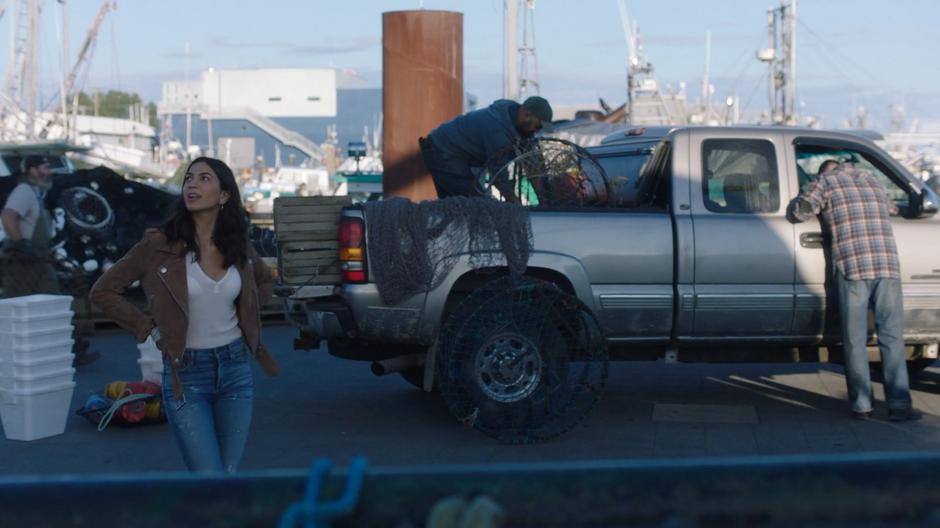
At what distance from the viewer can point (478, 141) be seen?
29.0 feet

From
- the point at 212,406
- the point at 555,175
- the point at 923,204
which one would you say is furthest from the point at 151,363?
the point at 923,204

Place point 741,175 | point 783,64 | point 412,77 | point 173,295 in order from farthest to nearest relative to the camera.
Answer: point 783,64, point 412,77, point 741,175, point 173,295

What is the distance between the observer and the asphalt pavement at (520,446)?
732 centimetres

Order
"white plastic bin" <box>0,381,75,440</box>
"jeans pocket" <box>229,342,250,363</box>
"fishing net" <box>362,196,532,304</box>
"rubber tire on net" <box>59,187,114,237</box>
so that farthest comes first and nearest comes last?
"rubber tire on net" <box>59,187,114,237</box>, "white plastic bin" <box>0,381,75,440</box>, "fishing net" <box>362,196,532,304</box>, "jeans pocket" <box>229,342,250,363</box>

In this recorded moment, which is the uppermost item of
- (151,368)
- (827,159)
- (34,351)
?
(827,159)

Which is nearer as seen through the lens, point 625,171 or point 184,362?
point 184,362

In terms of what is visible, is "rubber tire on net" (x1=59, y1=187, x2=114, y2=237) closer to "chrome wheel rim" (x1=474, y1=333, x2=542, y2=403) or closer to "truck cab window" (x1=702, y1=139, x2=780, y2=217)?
"chrome wheel rim" (x1=474, y1=333, x2=542, y2=403)

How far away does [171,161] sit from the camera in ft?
227

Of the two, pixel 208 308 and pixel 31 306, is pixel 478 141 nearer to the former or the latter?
pixel 31 306

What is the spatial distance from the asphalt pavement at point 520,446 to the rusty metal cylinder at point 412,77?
266 cm

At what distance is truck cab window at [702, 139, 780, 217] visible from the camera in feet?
26.6

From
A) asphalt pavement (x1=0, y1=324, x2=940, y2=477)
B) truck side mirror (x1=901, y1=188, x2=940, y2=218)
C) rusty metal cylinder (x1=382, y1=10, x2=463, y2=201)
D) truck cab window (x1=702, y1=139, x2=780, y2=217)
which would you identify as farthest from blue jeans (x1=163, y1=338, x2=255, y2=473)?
rusty metal cylinder (x1=382, y1=10, x2=463, y2=201)

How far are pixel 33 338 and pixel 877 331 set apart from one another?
571 cm

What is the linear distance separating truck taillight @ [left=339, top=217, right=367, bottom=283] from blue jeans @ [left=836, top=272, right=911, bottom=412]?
10.5ft
